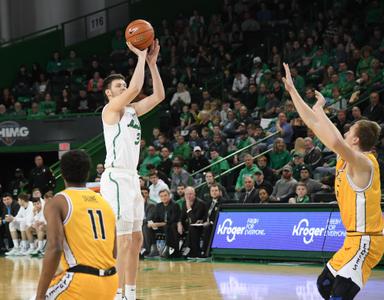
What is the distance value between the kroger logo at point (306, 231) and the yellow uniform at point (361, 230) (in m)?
7.69

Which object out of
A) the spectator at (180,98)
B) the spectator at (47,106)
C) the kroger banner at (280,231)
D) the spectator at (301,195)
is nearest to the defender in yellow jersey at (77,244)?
the kroger banner at (280,231)

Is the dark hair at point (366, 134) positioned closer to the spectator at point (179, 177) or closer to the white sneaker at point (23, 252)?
the spectator at point (179, 177)

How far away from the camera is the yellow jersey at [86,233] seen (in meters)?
5.18

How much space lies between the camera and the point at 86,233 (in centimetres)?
521

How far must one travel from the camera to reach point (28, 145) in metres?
24.5

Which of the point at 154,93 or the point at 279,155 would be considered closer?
the point at 154,93

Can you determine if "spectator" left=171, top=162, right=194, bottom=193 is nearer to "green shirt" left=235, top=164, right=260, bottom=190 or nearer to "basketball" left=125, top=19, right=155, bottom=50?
"green shirt" left=235, top=164, right=260, bottom=190

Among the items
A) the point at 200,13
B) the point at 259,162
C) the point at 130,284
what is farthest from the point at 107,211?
the point at 200,13

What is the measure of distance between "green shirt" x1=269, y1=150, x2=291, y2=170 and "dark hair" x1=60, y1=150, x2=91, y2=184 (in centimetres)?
1256

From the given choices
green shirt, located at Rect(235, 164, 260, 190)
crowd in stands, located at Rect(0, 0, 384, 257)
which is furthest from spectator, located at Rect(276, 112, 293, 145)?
green shirt, located at Rect(235, 164, 260, 190)

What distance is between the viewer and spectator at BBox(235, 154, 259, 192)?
17.3m

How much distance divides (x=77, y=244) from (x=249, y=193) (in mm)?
11257

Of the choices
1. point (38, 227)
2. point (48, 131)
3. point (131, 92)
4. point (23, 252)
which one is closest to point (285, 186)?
point (38, 227)

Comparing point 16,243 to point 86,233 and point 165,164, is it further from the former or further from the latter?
point 86,233
